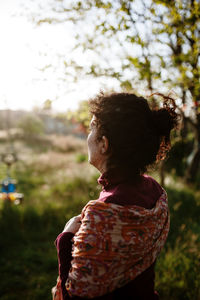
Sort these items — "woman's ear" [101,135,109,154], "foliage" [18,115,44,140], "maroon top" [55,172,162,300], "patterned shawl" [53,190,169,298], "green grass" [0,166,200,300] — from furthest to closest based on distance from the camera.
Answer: "foliage" [18,115,44,140] → "green grass" [0,166,200,300] → "woman's ear" [101,135,109,154] → "maroon top" [55,172,162,300] → "patterned shawl" [53,190,169,298]

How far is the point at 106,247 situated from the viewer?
3.41ft

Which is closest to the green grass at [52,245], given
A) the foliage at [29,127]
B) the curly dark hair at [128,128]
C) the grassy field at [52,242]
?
the grassy field at [52,242]

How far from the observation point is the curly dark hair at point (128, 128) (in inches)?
47.3

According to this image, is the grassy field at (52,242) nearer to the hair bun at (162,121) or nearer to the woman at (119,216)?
the woman at (119,216)

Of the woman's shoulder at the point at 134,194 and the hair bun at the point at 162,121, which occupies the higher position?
the hair bun at the point at 162,121

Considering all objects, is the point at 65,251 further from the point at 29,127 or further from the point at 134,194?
the point at 29,127

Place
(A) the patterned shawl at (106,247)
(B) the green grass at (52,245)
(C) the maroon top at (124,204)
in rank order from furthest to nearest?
(B) the green grass at (52,245) < (C) the maroon top at (124,204) < (A) the patterned shawl at (106,247)

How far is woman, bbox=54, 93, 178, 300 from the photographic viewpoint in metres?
1.04

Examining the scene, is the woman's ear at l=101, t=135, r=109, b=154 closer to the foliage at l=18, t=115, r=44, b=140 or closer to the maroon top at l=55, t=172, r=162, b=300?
the maroon top at l=55, t=172, r=162, b=300

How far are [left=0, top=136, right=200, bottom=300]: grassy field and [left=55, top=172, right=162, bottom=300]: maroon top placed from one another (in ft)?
6.17

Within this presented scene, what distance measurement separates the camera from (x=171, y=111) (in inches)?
56.1

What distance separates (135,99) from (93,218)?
623 mm

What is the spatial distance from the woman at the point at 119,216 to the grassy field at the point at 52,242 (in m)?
1.93

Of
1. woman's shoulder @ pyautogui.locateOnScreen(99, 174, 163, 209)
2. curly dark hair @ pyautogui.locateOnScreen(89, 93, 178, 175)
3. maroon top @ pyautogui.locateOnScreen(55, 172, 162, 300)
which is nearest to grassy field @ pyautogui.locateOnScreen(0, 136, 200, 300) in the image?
maroon top @ pyautogui.locateOnScreen(55, 172, 162, 300)
